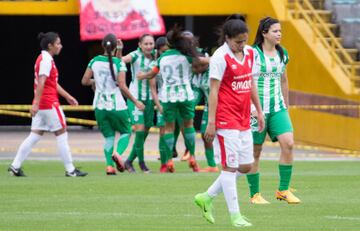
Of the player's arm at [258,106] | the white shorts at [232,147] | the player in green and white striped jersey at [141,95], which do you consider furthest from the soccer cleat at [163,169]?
the white shorts at [232,147]

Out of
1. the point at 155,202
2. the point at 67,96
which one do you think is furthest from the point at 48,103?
the point at 155,202

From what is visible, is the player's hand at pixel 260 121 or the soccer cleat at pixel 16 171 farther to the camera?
the soccer cleat at pixel 16 171

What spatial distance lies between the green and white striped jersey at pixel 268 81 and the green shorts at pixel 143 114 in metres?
5.79

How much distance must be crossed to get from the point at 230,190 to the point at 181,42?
698cm

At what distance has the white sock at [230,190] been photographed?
12023mm

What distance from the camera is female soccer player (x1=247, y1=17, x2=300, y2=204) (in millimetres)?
14258

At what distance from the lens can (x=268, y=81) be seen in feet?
47.1

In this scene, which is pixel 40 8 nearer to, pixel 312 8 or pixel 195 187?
pixel 312 8

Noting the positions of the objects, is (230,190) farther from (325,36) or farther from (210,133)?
(325,36)

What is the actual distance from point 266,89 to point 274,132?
0.48 meters

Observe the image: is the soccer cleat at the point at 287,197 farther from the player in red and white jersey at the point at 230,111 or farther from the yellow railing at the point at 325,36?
the yellow railing at the point at 325,36

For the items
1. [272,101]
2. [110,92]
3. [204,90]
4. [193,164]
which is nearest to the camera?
[272,101]

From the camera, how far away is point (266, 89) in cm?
1431

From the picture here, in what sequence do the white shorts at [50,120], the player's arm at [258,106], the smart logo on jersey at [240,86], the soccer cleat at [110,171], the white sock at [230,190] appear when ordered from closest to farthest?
the white sock at [230,190] < the smart logo on jersey at [240,86] < the player's arm at [258,106] < the white shorts at [50,120] < the soccer cleat at [110,171]
